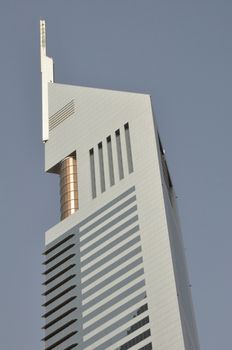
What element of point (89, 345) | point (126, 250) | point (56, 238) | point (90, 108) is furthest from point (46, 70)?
point (89, 345)

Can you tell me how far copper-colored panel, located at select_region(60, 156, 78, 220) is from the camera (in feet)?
471

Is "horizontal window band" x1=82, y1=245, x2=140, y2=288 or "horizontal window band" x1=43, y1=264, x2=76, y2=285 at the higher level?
"horizontal window band" x1=43, y1=264, x2=76, y2=285

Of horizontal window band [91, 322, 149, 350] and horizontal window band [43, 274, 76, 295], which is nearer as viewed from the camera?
horizontal window band [91, 322, 149, 350]

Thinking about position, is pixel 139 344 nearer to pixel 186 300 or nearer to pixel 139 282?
pixel 139 282

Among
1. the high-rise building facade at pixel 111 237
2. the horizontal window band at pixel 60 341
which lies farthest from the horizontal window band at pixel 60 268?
the horizontal window band at pixel 60 341

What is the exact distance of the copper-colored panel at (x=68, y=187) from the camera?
143562 millimetres

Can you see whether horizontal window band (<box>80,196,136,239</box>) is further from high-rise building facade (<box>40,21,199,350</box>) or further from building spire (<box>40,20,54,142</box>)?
building spire (<box>40,20,54,142</box>)

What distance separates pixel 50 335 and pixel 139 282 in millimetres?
23258

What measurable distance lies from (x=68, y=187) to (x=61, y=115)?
1859 centimetres

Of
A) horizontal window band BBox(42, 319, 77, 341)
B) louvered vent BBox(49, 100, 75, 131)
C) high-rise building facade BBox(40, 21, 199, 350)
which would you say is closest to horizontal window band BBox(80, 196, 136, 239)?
high-rise building facade BBox(40, 21, 199, 350)

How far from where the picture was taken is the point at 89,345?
118438 millimetres

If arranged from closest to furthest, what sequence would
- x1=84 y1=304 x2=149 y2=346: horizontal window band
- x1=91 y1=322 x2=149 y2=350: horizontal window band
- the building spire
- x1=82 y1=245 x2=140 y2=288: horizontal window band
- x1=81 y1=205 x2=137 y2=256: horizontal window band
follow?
x1=91 y1=322 x2=149 y2=350: horizontal window band, x1=84 y1=304 x2=149 y2=346: horizontal window band, x1=82 y1=245 x2=140 y2=288: horizontal window band, x1=81 y1=205 x2=137 y2=256: horizontal window band, the building spire

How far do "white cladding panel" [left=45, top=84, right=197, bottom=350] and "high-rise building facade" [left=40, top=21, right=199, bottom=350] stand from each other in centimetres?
20

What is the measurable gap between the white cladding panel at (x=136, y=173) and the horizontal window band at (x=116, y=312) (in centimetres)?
220
